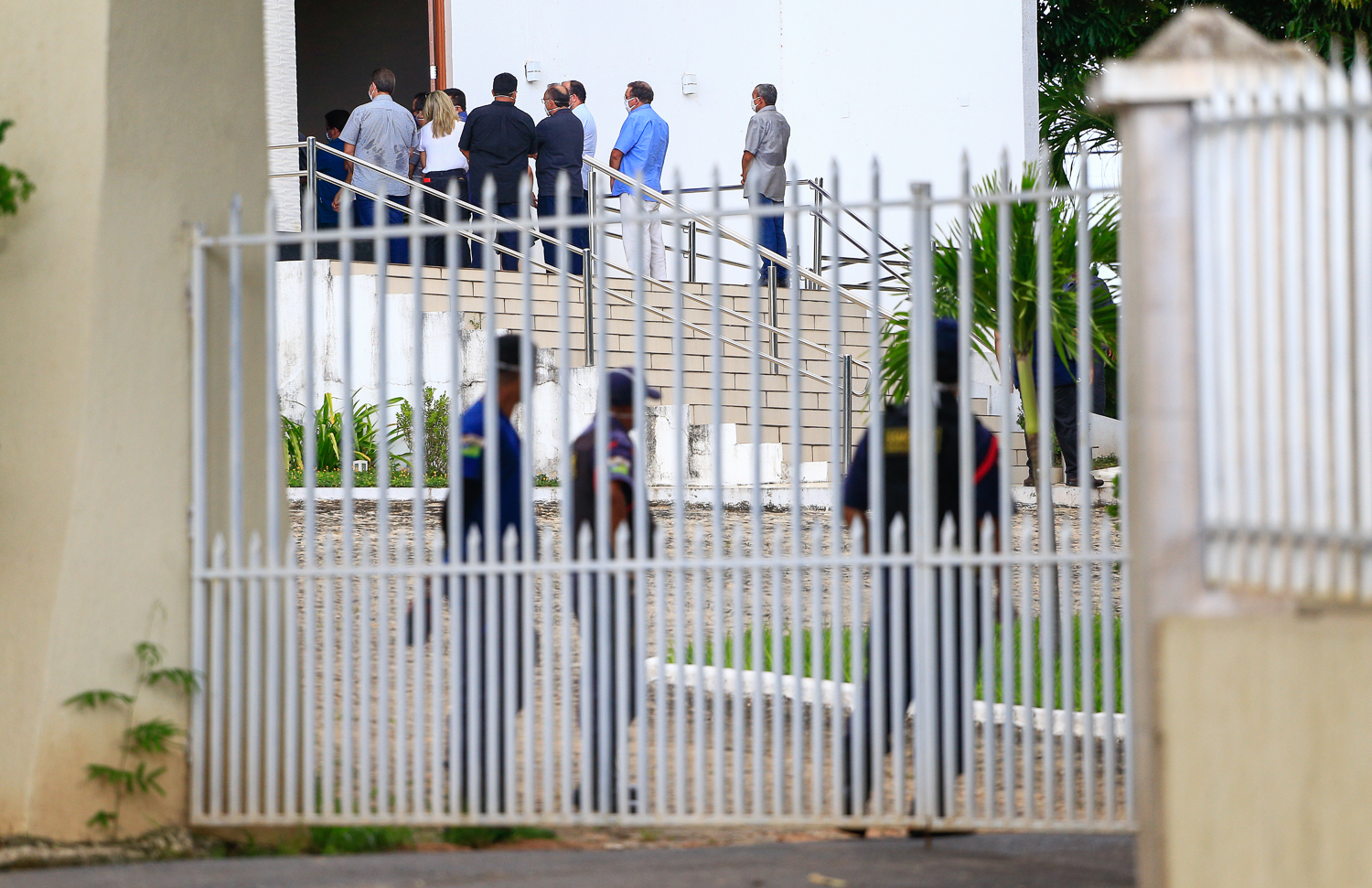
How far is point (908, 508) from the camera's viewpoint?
16.0ft

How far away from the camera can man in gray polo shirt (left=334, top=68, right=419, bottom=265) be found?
12.5 meters

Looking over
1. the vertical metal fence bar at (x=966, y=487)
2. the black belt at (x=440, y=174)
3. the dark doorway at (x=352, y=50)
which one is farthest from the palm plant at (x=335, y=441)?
the dark doorway at (x=352, y=50)

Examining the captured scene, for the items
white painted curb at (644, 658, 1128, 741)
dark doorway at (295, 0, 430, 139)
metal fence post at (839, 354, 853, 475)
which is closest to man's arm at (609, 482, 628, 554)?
white painted curb at (644, 658, 1128, 741)

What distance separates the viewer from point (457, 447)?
15.6ft

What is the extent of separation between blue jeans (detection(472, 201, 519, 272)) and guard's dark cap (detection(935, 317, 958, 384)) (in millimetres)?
7263

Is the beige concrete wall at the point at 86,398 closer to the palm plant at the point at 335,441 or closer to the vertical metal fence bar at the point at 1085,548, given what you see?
the vertical metal fence bar at the point at 1085,548

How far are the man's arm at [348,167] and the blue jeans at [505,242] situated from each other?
0.99m

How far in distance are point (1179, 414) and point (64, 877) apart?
11.2ft

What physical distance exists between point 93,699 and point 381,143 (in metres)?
8.52

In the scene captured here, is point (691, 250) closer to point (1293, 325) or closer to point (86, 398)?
point (86, 398)

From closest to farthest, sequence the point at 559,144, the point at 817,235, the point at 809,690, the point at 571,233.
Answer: the point at 809,690, the point at 559,144, the point at 571,233, the point at 817,235

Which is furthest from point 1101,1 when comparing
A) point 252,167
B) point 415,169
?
point 252,167

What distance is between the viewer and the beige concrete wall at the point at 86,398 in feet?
15.6

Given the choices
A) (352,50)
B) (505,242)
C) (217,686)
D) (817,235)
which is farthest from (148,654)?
(352,50)
